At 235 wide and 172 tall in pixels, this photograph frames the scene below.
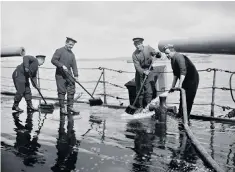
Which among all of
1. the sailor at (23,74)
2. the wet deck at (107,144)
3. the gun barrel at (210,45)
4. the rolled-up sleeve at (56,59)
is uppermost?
the gun barrel at (210,45)

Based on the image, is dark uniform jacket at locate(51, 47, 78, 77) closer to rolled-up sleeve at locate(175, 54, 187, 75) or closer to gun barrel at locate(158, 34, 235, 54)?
rolled-up sleeve at locate(175, 54, 187, 75)

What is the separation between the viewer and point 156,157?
3797 mm

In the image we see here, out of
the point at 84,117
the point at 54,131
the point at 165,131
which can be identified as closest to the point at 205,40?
the point at 165,131

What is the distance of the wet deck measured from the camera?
3516 millimetres

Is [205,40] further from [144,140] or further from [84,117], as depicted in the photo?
[84,117]

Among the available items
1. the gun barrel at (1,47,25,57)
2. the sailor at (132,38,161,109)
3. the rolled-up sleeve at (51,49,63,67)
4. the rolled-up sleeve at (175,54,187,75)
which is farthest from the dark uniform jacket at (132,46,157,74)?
the gun barrel at (1,47,25,57)

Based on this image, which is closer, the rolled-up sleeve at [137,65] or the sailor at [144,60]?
the rolled-up sleeve at [137,65]

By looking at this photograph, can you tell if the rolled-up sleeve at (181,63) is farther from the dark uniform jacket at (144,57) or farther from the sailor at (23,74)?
the sailor at (23,74)

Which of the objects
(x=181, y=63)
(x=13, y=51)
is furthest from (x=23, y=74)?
(x=181, y=63)

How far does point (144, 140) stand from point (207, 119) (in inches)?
105

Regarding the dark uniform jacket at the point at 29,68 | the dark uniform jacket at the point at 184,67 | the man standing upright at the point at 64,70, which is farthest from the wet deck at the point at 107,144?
the dark uniform jacket at the point at 29,68

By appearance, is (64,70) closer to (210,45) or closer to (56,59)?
(56,59)

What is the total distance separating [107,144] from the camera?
450 cm

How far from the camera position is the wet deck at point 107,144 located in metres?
3.52
